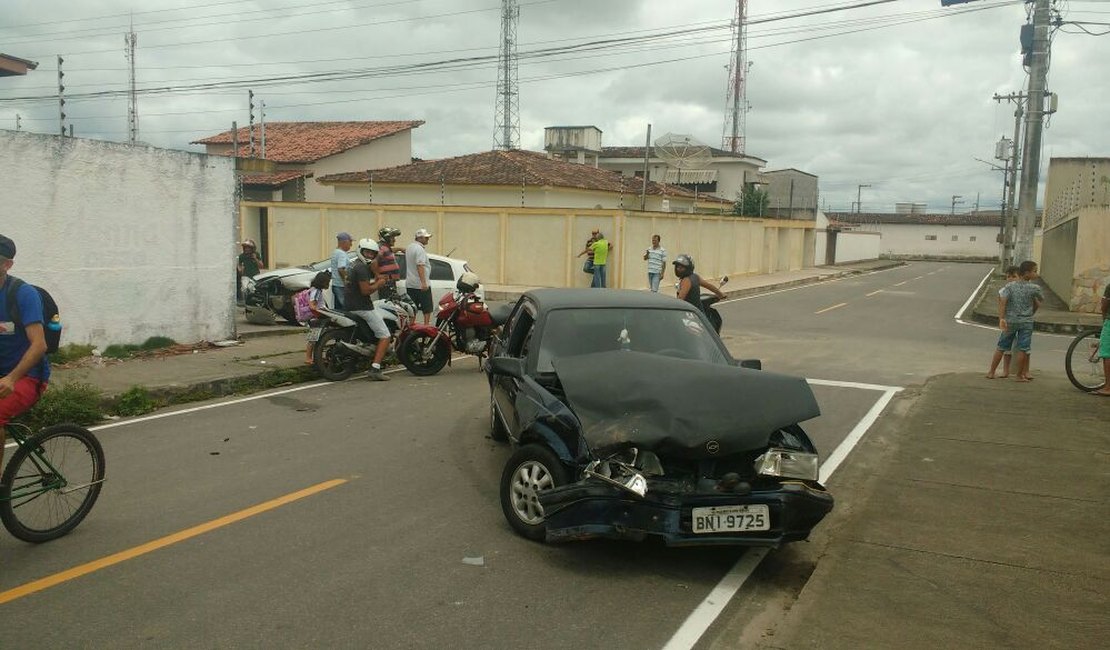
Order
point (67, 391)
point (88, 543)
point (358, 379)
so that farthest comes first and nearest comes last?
point (358, 379)
point (67, 391)
point (88, 543)

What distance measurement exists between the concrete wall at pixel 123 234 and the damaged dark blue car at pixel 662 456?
786 cm

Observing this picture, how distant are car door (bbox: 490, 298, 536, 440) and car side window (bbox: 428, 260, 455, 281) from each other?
362 inches

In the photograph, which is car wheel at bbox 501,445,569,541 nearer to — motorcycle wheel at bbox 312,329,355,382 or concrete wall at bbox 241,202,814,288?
motorcycle wheel at bbox 312,329,355,382

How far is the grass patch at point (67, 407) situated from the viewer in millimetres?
8594

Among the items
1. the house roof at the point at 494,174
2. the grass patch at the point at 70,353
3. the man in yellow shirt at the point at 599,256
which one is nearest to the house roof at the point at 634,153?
the house roof at the point at 494,174

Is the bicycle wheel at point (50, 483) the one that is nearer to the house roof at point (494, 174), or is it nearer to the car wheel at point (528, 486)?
the car wheel at point (528, 486)

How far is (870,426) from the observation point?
9367 millimetres

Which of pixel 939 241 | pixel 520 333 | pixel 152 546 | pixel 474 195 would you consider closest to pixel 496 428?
pixel 520 333

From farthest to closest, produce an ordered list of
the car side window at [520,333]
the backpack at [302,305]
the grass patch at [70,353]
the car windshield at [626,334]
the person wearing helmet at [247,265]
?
the person wearing helmet at [247,265]
the backpack at [302,305]
the grass patch at [70,353]
the car side window at [520,333]
the car windshield at [626,334]

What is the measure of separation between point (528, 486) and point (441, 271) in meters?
12.0

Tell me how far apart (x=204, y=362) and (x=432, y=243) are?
57.2 feet

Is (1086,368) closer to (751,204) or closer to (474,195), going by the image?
(474,195)

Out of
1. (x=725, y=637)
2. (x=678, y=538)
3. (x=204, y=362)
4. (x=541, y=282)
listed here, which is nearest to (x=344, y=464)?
(x=678, y=538)

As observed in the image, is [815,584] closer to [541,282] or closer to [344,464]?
[344,464]
